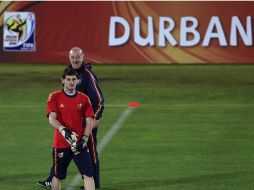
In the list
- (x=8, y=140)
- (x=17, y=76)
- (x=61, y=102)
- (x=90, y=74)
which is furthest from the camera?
(x=17, y=76)

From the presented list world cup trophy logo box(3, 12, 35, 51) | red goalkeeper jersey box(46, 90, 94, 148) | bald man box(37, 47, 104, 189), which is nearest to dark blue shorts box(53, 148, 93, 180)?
red goalkeeper jersey box(46, 90, 94, 148)

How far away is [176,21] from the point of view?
3434 cm

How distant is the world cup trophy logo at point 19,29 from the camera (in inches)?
1351

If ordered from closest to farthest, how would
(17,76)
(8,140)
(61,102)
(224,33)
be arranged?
(61,102)
(8,140)
(17,76)
(224,33)

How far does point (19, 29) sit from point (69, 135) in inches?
916

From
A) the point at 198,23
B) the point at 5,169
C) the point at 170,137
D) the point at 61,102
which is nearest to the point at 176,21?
the point at 198,23

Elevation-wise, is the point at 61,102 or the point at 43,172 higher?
the point at 61,102

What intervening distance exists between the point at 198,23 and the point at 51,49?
5582 millimetres

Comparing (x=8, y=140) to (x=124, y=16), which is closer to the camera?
(x=8, y=140)

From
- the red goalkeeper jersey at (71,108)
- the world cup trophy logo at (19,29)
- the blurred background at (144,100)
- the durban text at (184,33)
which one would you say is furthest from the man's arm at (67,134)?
the world cup trophy logo at (19,29)

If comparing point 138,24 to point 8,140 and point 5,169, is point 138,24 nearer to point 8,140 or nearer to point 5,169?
point 8,140

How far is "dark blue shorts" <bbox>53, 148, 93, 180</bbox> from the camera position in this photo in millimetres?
11727

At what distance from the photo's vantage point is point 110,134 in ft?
61.3

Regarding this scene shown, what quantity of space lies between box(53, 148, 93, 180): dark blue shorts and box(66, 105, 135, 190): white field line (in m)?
1.33
